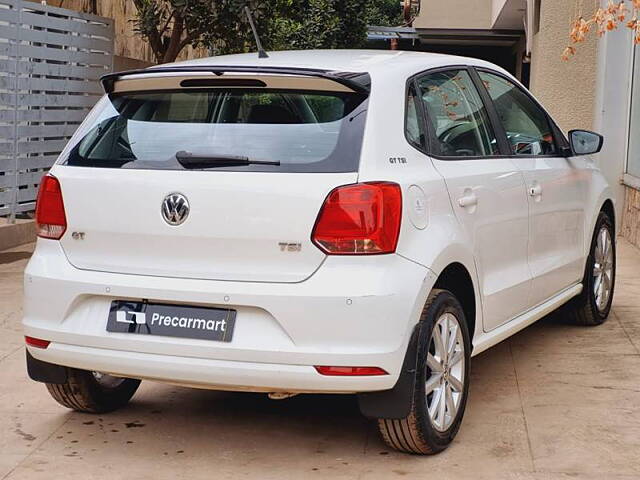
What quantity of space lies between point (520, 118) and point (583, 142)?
25.6 inches

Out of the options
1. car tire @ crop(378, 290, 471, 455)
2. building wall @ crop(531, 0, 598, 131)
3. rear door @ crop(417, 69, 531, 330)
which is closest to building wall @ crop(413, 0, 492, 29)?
building wall @ crop(531, 0, 598, 131)

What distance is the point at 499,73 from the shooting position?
234 inches

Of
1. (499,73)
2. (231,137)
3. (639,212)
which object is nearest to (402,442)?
(231,137)

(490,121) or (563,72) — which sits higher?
(490,121)

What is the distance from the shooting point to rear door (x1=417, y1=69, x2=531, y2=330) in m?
4.88

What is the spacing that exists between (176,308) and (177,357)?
7.4 inches

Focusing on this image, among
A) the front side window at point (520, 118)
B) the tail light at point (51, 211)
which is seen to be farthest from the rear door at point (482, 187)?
the tail light at point (51, 211)

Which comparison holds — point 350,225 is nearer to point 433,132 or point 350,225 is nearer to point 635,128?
point 433,132

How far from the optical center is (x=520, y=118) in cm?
604

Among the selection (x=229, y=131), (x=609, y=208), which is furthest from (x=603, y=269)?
(x=229, y=131)

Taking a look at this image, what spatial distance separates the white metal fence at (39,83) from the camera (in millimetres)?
10625

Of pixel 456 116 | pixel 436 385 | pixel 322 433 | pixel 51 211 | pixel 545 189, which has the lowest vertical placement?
pixel 322 433

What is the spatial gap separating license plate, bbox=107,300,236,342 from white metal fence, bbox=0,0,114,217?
6718 mm

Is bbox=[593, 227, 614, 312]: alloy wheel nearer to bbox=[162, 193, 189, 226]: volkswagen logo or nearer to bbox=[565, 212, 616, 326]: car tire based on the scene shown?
bbox=[565, 212, 616, 326]: car tire
